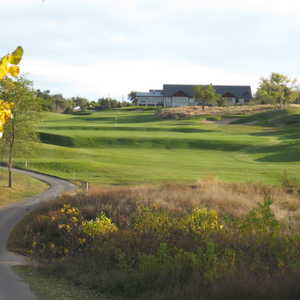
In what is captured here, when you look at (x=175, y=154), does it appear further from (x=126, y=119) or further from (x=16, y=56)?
(x=126, y=119)

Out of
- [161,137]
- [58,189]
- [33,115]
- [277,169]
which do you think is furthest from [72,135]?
[277,169]

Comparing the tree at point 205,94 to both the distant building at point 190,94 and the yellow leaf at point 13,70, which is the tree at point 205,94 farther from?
the yellow leaf at point 13,70

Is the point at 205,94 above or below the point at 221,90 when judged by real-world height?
below

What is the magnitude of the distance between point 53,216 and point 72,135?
55161 mm

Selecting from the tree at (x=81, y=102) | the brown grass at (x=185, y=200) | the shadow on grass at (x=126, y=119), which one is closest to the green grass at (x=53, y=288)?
the brown grass at (x=185, y=200)

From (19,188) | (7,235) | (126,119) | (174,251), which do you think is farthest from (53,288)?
(126,119)

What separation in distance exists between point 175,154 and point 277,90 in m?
76.6

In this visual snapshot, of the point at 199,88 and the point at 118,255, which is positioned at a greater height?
the point at 199,88

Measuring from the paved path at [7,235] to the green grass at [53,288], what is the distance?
0.21 metres

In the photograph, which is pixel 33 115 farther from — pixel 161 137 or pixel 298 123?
pixel 298 123

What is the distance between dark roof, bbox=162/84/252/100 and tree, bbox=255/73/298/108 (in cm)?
4245

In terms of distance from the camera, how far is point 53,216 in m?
22.1

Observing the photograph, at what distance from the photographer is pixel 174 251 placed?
12797mm

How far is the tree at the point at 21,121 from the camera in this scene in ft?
146
